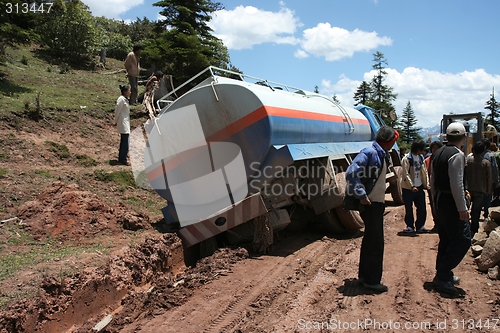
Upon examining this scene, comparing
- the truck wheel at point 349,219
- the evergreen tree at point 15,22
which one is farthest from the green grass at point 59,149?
the truck wheel at point 349,219

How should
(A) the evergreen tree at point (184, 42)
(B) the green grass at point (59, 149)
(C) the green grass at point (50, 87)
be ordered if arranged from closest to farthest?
(B) the green grass at point (59, 149) < (C) the green grass at point (50, 87) < (A) the evergreen tree at point (184, 42)

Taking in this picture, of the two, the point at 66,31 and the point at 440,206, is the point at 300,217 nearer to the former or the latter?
the point at 440,206

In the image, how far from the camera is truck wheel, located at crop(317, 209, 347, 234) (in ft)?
24.3

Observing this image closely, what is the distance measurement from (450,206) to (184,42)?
17264 millimetres

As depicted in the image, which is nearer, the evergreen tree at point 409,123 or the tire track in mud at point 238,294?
the tire track in mud at point 238,294

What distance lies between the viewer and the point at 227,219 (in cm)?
615

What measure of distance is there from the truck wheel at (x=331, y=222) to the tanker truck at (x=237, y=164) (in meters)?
0.02

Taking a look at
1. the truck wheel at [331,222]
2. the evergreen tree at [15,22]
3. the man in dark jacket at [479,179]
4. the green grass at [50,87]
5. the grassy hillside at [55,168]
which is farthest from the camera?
the evergreen tree at [15,22]

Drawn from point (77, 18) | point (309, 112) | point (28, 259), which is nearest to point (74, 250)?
point (28, 259)

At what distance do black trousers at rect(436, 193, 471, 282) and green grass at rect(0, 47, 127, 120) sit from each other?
886 cm

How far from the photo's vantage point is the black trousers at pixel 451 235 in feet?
14.7

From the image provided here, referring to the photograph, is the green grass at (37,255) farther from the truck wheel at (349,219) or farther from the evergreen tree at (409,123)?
the evergreen tree at (409,123)

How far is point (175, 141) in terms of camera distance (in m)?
6.68

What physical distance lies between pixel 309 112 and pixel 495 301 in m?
4.15
